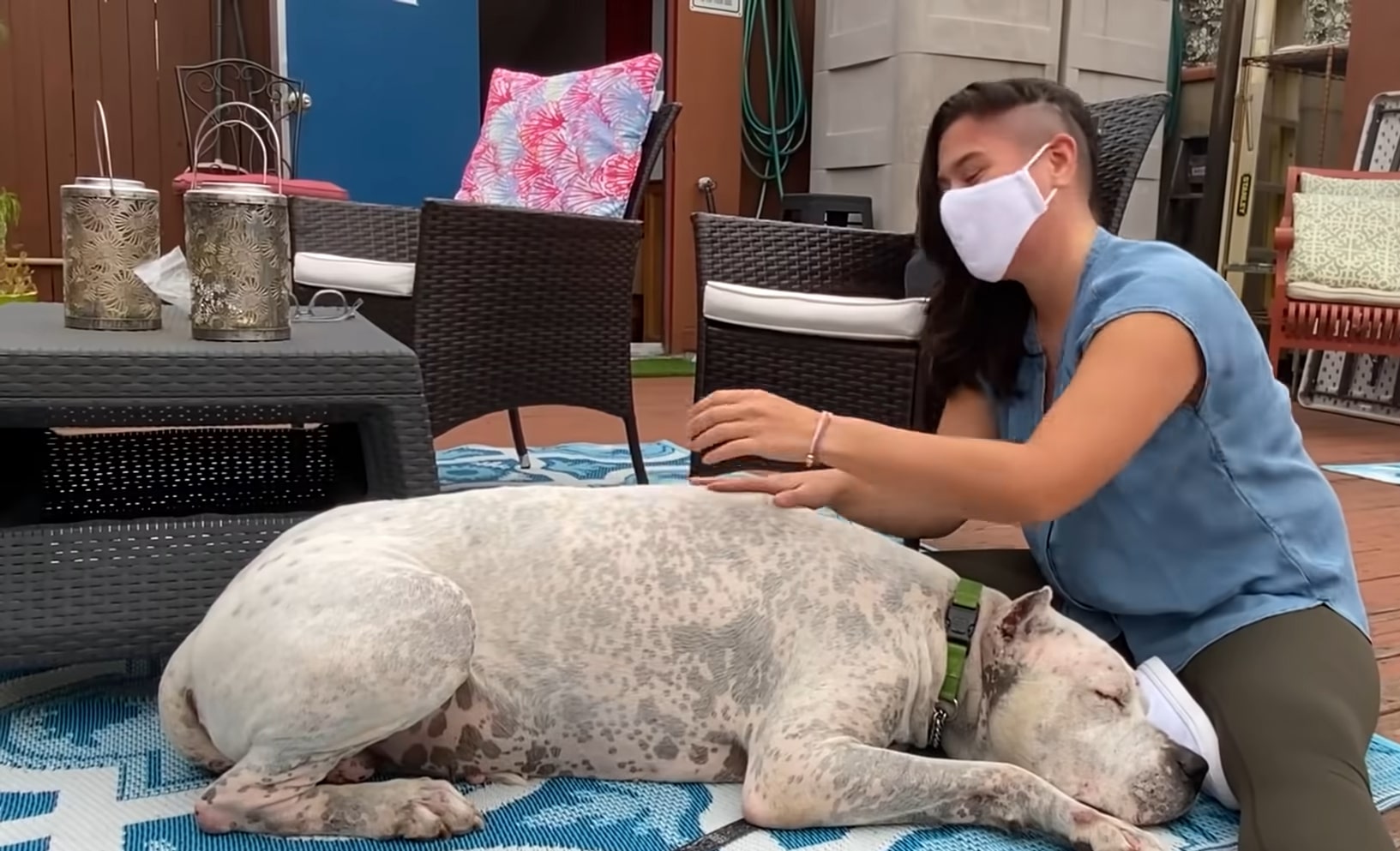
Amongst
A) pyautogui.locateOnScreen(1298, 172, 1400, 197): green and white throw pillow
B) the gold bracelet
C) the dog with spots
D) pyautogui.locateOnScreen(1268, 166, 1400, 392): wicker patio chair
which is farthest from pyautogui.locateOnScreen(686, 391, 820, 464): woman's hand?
pyautogui.locateOnScreen(1298, 172, 1400, 197): green and white throw pillow

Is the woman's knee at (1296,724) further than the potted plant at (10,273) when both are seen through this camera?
No

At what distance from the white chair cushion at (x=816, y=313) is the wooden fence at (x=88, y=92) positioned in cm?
403

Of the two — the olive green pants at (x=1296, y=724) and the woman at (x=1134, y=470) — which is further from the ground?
the woman at (x=1134, y=470)

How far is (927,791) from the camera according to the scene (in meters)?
1.31

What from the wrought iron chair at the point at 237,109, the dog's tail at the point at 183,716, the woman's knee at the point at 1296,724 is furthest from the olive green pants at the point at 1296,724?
the wrought iron chair at the point at 237,109

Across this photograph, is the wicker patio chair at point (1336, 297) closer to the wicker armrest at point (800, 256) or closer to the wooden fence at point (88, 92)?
the wicker armrest at point (800, 256)

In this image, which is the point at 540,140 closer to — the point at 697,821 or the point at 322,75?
the point at 322,75

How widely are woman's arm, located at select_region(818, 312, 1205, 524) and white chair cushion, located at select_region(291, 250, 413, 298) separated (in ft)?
4.77

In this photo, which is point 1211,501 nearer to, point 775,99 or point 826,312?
point 826,312

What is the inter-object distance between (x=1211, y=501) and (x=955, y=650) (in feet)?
1.38

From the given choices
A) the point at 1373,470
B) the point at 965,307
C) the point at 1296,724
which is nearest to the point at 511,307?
the point at 965,307

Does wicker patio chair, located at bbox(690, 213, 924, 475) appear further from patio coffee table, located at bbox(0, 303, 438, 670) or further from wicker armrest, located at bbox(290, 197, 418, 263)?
wicker armrest, located at bbox(290, 197, 418, 263)

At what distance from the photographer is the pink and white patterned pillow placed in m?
3.39

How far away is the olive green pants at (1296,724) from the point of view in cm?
122
